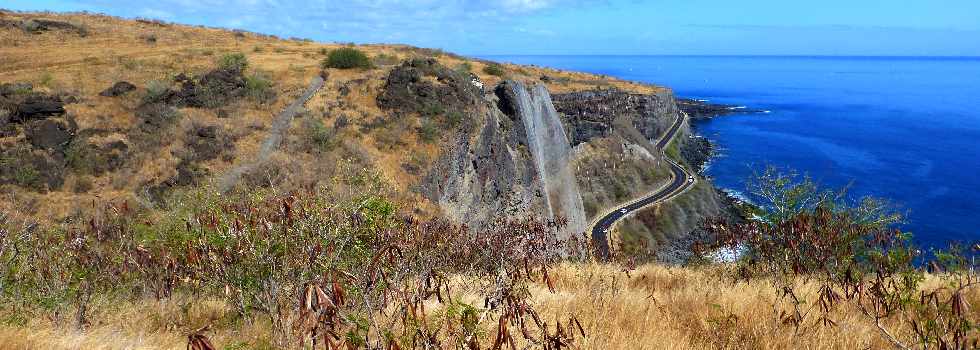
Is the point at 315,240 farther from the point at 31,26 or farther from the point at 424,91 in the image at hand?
the point at 31,26

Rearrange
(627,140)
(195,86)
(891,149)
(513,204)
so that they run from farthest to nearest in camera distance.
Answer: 1. (891,149)
2. (627,140)
3. (513,204)
4. (195,86)

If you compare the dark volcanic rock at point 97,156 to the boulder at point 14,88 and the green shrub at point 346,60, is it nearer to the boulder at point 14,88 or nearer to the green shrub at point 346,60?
the boulder at point 14,88

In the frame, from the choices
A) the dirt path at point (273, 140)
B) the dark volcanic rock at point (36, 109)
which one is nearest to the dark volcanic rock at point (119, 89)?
the dark volcanic rock at point (36, 109)

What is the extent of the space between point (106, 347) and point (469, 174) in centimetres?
3437

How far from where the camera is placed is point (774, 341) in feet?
16.9

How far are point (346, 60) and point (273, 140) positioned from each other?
61.7ft

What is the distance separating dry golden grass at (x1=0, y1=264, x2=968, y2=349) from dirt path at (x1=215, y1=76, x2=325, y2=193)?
53.1 ft

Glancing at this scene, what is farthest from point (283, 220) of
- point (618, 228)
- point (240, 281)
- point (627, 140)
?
point (627, 140)

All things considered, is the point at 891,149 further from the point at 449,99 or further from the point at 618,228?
the point at 449,99

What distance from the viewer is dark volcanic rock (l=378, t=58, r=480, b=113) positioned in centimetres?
4003

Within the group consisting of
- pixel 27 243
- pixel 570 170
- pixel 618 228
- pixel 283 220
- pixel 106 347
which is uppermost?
pixel 283 220

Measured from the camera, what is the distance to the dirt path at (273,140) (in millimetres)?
27125

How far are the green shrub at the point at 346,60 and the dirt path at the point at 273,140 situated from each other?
5.11 m

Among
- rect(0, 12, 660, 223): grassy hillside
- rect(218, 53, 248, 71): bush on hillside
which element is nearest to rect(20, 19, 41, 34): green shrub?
rect(0, 12, 660, 223): grassy hillside
